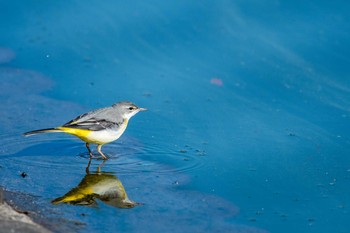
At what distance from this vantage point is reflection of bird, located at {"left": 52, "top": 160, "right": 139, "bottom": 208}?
988cm

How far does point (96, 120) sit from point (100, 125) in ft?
Result: 0.34

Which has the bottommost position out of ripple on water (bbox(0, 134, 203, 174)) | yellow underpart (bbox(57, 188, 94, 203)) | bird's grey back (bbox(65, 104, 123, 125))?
yellow underpart (bbox(57, 188, 94, 203))

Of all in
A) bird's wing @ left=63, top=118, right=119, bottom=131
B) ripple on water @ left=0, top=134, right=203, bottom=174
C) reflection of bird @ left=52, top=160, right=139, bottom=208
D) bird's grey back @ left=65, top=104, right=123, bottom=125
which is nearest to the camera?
reflection of bird @ left=52, top=160, right=139, bottom=208

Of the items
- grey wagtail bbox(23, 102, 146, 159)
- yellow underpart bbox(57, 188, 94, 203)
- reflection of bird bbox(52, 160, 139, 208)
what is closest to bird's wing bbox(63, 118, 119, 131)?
grey wagtail bbox(23, 102, 146, 159)

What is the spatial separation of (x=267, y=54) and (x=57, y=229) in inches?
255

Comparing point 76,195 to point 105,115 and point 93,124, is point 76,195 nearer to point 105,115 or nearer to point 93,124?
point 93,124

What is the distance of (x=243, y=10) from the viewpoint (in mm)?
15047

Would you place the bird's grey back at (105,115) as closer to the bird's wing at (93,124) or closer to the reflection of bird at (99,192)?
the bird's wing at (93,124)

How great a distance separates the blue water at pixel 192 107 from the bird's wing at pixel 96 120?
50 centimetres

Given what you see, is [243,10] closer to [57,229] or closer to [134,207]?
[134,207]

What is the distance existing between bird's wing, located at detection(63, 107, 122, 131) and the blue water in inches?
19.7

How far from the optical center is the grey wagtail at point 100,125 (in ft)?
37.0

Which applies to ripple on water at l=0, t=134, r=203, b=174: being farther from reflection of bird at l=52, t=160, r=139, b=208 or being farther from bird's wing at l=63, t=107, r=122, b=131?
bird's wing at l=63, t=107, r=122, b=131

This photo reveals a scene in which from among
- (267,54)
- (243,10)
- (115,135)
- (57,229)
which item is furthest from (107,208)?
(243,10)
